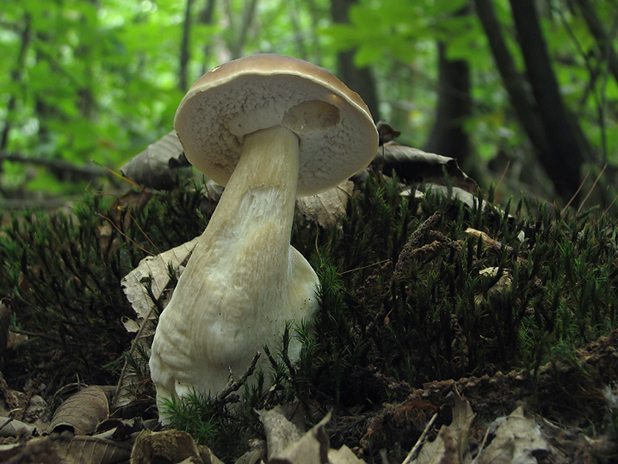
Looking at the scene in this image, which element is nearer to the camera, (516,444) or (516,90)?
(516,444)

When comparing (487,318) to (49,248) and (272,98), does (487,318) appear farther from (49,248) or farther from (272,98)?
(49,248)

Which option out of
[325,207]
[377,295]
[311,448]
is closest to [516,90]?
[325,207]

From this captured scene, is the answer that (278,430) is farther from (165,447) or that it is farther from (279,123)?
(279,123)

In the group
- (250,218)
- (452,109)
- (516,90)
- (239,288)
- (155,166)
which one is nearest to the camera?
(239,288)

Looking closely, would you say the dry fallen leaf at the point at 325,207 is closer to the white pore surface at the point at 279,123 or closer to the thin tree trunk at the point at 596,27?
the white pore surface at the point at 279,123

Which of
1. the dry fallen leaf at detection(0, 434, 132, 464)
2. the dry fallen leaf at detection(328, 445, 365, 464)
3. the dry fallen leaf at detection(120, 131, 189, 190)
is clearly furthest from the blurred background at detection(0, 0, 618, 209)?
the dry fallen leaf at detection(328, 445, 365, 464)

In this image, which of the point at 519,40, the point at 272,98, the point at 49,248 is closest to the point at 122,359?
the point at 49,248
